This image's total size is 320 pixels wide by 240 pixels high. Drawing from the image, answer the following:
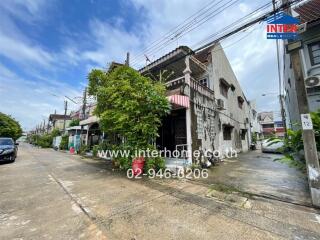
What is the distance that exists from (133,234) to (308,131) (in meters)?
4.44

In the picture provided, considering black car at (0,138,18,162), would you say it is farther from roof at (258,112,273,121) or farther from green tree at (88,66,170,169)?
roof at (258,112,273,121)

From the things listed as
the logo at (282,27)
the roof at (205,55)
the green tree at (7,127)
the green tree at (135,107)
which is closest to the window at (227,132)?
the roof at (205,55)

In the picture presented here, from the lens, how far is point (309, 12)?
8508 mm

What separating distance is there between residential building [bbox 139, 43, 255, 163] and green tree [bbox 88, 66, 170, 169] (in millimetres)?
834

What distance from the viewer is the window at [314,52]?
26.6 feet

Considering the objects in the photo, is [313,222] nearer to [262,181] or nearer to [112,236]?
[262,181]

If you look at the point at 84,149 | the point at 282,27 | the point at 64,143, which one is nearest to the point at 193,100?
the point at 282,27

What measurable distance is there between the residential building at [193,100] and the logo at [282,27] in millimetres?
3335

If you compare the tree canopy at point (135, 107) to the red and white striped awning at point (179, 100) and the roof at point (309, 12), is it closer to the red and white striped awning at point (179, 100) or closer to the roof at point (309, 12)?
the red and white striped awning at point (179, 100)

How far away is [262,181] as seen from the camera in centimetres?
604

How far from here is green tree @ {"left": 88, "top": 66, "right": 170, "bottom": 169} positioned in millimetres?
6969

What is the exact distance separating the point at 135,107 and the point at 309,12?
10095 mm

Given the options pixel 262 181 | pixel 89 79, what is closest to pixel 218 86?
pixel 262 181

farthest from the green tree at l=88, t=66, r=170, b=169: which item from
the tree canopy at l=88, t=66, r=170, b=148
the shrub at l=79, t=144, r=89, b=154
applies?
the shrub at l=79, t=144, r=89, b=154
